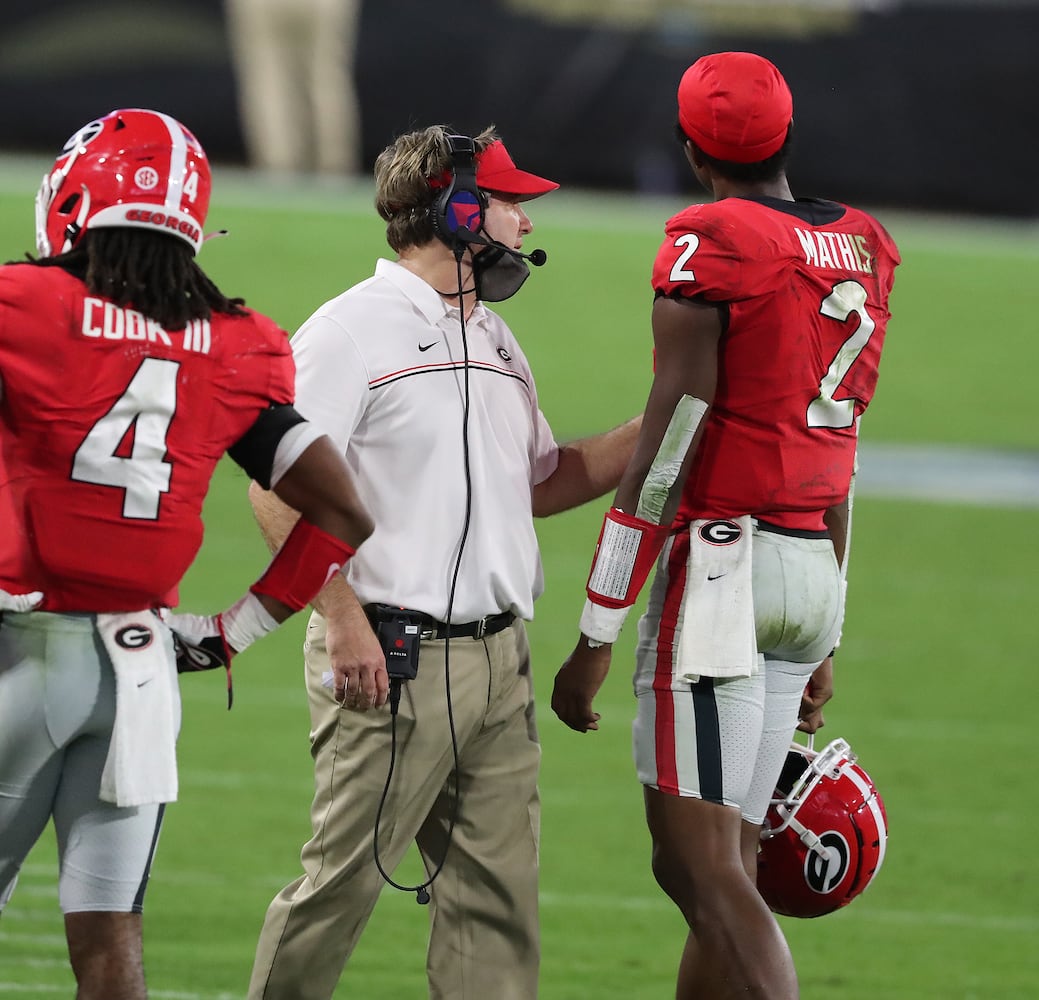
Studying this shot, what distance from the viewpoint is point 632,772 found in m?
7.20

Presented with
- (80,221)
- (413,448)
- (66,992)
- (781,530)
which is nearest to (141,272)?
(80,221)

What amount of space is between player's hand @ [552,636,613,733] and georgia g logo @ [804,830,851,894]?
50 cm

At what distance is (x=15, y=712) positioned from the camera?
9.16ft

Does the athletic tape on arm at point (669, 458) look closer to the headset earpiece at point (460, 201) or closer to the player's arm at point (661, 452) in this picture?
the player's arm at point (661, 452)

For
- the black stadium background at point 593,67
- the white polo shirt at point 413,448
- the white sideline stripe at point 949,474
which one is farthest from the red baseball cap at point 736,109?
the black stadium background at point 593,67

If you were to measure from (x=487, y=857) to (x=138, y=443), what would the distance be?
3.84 ft

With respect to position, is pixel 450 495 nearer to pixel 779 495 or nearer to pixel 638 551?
pixel 638 551

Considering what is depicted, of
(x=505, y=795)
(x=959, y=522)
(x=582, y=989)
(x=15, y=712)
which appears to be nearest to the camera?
(x=15, y=712)

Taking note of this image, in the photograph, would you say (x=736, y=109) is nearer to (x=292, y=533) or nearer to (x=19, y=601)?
(x=292, y=533)

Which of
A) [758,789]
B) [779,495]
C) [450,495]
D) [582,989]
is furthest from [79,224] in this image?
[582,989]

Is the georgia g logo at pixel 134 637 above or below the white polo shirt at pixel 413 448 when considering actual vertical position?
below

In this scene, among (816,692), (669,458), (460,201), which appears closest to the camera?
(669,458)

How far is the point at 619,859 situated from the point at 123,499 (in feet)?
11.9

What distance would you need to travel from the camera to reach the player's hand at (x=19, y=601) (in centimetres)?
280
